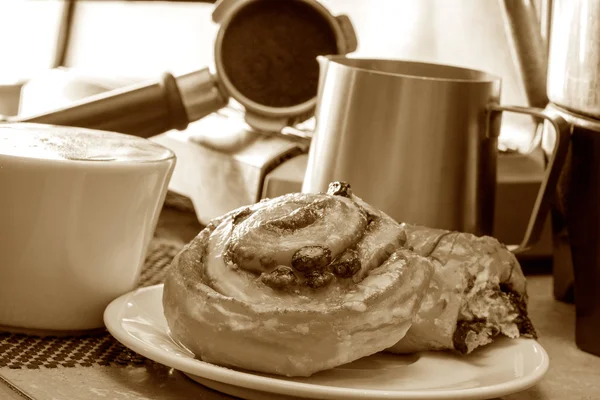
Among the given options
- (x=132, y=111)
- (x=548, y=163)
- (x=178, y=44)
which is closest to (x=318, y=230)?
(x=548, y=163)

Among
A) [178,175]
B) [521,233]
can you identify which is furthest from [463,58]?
[178,175]

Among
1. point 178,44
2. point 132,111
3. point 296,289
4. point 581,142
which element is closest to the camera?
point 296,289

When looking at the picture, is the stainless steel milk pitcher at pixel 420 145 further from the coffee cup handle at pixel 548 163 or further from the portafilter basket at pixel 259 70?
the portafilter basket at pixel 259 70

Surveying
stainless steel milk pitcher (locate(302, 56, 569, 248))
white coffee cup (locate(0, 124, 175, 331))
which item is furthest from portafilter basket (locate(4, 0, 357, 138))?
white coffee cup (locate(0, 124, 175, 331))

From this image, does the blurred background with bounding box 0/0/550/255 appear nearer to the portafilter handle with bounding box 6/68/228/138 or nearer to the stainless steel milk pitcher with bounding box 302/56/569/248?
the portafilter handle with bounding box 6/68/228/138

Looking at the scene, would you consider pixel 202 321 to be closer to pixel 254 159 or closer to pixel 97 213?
pixel 97 213

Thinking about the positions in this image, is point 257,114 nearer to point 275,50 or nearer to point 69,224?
point 275,50
